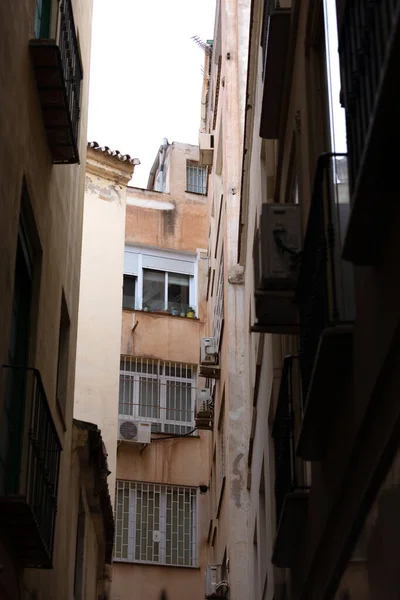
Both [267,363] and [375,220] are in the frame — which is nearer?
[375,220]

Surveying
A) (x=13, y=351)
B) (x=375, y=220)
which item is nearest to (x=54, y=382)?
(x=13, y=351)

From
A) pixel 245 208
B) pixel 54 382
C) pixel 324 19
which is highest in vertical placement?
pixel 245 208

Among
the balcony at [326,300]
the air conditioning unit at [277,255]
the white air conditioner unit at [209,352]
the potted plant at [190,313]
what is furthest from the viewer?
the potted plant at [190,313]

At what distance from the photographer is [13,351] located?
10.5m

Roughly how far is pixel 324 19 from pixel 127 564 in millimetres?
18685

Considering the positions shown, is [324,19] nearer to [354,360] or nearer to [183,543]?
[354,360]

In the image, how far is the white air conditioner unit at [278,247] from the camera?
9.14 metres

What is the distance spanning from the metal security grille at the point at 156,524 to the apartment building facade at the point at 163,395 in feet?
0.08

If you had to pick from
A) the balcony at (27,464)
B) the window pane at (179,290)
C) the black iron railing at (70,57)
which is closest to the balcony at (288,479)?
the balcony at (27,464)

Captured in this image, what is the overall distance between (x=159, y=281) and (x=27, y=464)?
2196 centimetres

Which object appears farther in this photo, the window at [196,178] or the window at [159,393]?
the window at [196,178]

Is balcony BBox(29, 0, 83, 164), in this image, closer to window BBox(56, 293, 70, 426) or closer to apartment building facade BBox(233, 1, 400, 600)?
apartment building facade BBox(233, 1, 400, 600)

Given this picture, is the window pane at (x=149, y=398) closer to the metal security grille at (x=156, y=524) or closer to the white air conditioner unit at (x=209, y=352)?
the metal security grille at (x=156, y=524)

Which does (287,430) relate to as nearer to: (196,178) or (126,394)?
(126,394)
